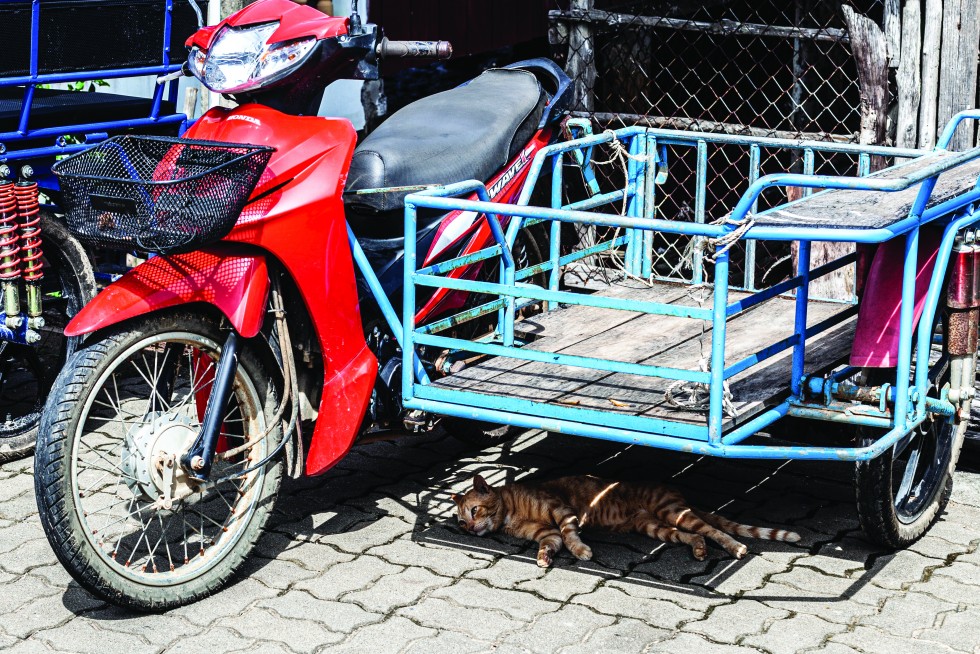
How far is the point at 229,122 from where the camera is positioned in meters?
3.96

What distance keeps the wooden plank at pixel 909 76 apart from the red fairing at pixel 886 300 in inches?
65.9

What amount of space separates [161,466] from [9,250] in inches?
54.6

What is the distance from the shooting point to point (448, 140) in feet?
14.6

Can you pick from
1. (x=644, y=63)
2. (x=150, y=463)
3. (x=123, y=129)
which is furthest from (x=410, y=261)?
(x=644, y=63)

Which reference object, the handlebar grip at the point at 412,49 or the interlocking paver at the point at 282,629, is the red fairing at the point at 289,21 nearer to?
the handlebar grip at the point at 412,49

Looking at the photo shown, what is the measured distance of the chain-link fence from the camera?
5988mm

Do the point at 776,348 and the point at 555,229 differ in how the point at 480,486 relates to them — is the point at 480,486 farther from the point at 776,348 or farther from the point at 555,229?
the point at 776,348

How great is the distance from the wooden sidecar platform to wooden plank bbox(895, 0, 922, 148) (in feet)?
3.29

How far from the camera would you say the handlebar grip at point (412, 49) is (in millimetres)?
3998

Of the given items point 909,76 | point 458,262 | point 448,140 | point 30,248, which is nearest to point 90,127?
point 30,248

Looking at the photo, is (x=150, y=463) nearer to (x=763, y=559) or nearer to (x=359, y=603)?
(x=359, y=603)

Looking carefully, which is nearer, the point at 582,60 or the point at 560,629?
the point at 560,629

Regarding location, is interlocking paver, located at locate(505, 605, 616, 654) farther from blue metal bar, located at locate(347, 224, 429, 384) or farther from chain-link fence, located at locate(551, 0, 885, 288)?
chain-link fence, located at locate(551, 0, 885, 288)

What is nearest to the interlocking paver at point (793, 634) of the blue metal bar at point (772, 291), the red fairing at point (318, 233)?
the blue metal bar at point (772, 291)
